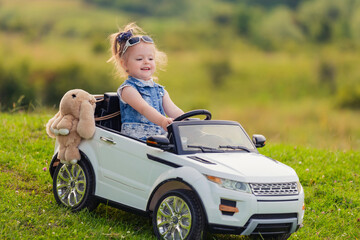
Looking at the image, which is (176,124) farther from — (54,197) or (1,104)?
(1,104)

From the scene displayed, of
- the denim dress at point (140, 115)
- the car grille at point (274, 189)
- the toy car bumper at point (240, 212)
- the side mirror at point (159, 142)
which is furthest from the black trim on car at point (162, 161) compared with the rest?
the car grille at point (274, 189)

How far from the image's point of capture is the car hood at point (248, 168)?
207 inches

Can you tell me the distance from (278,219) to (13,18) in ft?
224

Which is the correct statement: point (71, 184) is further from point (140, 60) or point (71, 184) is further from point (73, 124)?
point (140, 60)

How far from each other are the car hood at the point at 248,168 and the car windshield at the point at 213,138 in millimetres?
163

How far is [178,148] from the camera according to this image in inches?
225

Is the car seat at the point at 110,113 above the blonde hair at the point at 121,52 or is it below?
below

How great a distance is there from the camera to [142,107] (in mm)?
6398

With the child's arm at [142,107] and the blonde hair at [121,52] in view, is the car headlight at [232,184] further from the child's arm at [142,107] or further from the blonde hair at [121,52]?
the blonde hair at [121,52]

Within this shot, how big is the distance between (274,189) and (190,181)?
2.47 feet

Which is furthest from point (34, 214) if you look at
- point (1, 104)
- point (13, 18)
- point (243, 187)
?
point (13, 18)

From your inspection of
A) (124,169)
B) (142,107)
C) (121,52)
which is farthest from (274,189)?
(121,52)

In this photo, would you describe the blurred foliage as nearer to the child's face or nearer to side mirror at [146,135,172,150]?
the child's face

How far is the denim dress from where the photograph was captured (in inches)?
258
